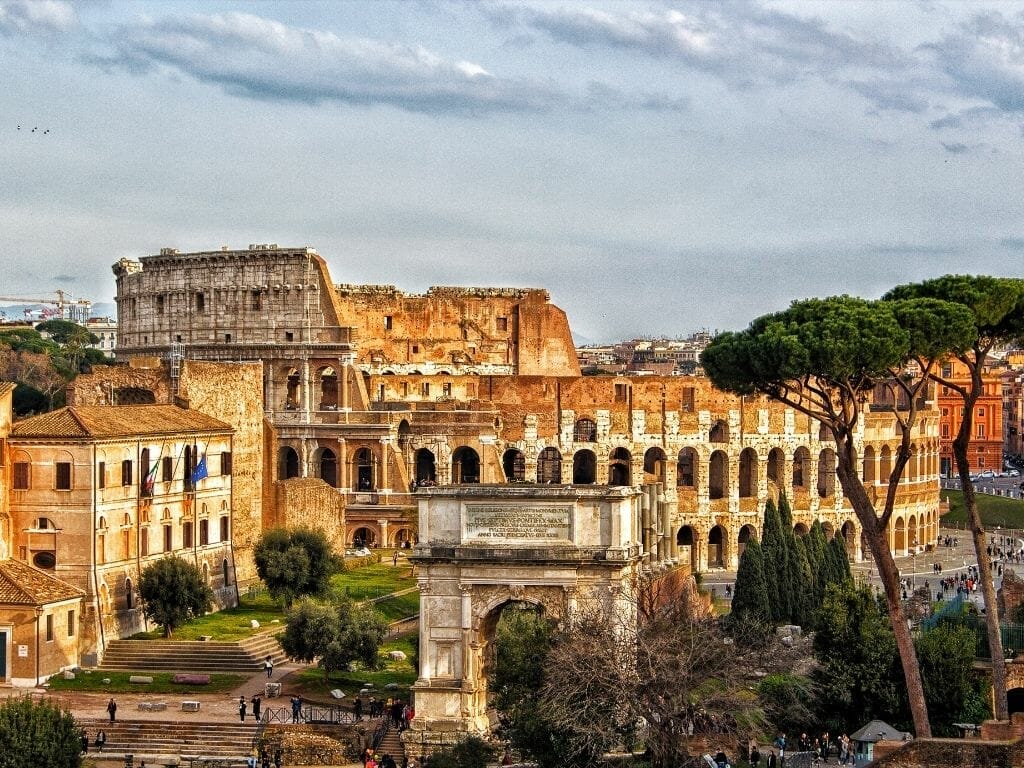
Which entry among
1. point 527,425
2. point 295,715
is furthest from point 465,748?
point 527,425

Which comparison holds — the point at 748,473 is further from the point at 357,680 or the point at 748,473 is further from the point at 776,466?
the point at 357,680

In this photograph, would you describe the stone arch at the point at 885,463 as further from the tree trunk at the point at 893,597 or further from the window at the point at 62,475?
the tree trunk at the point at 893,597

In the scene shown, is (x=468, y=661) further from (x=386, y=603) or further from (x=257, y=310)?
(x=257, y=310)

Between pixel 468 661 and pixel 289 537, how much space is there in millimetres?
15407

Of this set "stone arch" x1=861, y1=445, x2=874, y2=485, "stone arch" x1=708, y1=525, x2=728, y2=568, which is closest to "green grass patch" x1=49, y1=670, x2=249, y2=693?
"stone arch" x1=708, y1=525, x2=728, y2=568

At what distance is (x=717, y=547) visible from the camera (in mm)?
86750

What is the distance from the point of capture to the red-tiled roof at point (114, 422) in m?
46.4

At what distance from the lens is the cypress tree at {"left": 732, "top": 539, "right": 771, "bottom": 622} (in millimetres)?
56281

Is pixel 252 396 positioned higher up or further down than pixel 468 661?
higher up

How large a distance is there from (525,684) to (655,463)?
170 feet

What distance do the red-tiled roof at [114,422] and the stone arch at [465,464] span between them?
30828 millimetres

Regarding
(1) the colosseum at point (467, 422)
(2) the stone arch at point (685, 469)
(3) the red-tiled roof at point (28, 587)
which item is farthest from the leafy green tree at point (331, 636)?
(2) the stone arch at point (685, 469)

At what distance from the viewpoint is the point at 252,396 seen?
58.5m

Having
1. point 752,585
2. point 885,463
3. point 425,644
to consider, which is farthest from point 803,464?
point 425,644
